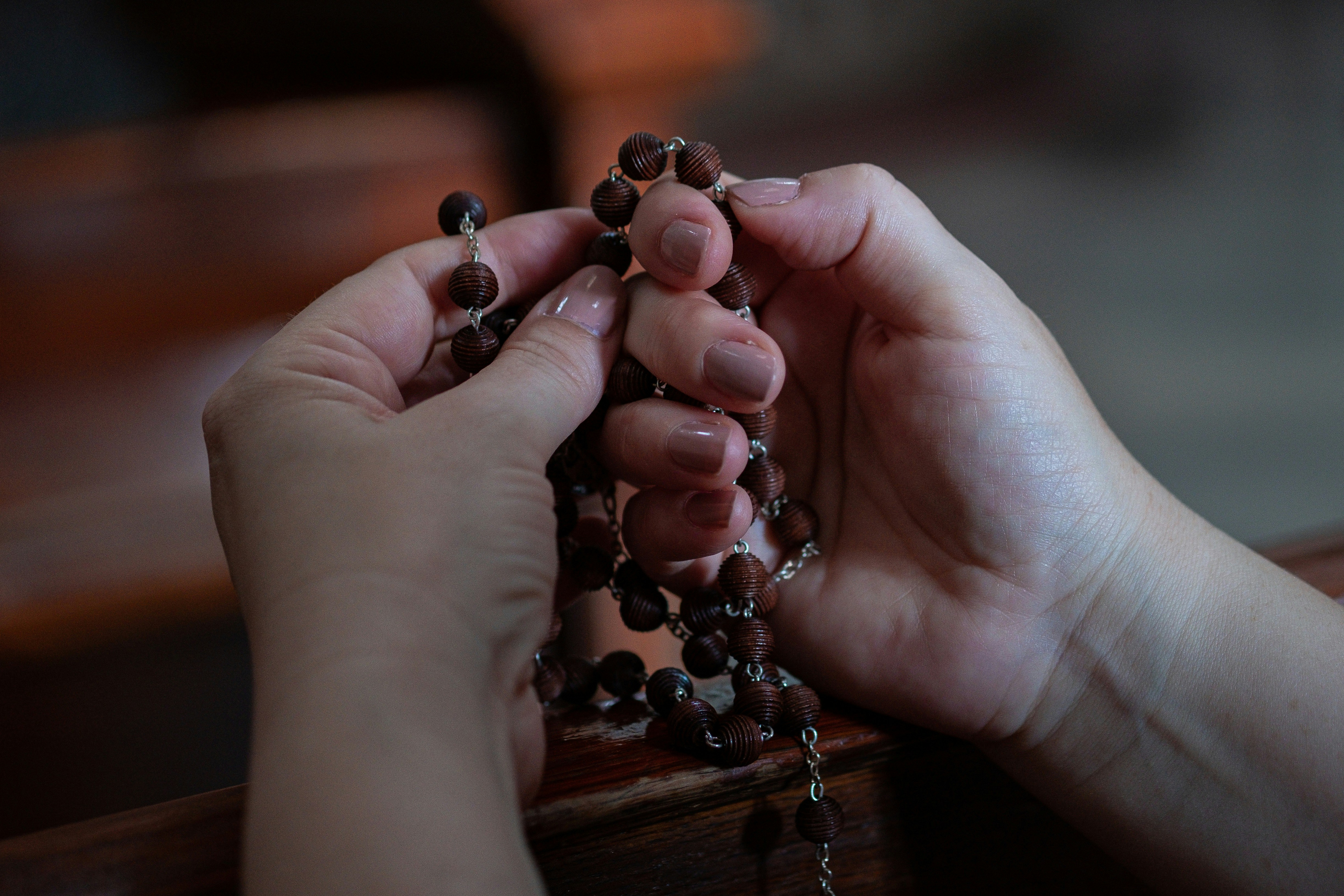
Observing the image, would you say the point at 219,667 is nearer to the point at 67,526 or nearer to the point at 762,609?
the point at 67,526

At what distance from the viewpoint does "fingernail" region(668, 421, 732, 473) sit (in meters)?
0.66

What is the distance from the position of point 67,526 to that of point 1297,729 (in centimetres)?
189

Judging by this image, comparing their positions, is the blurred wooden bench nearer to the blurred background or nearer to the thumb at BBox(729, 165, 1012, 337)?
the thumb at BBox(729, 165, 1012, 337)

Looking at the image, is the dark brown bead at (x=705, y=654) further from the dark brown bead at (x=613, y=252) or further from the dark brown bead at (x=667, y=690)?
the dark brown bead at (x=613, y=252)

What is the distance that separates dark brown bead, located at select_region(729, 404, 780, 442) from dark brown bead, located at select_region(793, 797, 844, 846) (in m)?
0.29

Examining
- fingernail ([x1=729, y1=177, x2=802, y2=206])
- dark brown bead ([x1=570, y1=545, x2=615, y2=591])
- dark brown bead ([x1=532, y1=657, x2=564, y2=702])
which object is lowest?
dark brown bead ([x1=532, y1=657, x2=564, y2=702])

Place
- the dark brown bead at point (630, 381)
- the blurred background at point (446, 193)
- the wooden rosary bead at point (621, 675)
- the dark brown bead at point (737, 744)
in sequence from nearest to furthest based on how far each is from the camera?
the dark brown bead at point (737, 744) → the dark brown bead at point (630, 381) → the wooden rosary bead at point (621, 675) → the blurred background at point (446, 193)

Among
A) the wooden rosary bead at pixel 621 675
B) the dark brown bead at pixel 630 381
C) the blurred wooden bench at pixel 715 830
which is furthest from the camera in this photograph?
the wooden rosary bead at pixel 621 675

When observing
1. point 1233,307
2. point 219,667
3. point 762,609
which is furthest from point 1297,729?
point 1233,307

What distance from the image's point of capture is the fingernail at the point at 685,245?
647mm

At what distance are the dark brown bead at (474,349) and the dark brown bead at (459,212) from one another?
0.10 metres

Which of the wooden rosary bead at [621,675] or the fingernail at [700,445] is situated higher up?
the fingernail at [700,445]

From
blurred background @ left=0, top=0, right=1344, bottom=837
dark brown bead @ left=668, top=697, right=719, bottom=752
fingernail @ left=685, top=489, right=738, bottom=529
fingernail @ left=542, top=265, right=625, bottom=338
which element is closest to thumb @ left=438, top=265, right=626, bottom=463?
fingernail @ left=542, top=265, right=625, bottom=338

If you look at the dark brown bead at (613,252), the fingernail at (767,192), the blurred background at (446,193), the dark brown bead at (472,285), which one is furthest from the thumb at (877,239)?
the blurred background at (446,193)
